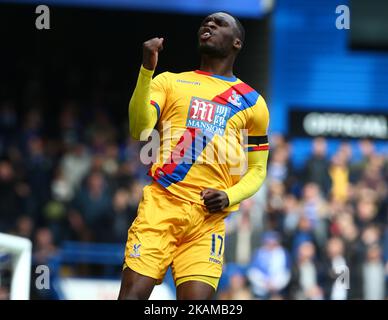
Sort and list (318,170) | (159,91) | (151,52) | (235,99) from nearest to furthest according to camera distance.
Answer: (151,52) → (159,91) → (235,99) → (318,170)

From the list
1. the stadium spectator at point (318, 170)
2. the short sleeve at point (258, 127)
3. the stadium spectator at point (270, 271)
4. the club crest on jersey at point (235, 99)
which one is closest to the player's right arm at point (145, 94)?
the club crest on jersey at point (235, 99)

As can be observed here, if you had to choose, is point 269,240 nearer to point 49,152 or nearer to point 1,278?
point 49,152

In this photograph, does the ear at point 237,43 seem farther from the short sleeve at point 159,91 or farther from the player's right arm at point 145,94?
the player's right arm at point 145,94

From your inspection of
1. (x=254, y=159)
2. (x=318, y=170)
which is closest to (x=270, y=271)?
(x=318, y=170)

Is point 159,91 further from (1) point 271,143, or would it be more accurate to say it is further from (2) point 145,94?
(1) point 271,143

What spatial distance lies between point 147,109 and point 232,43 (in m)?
0.85

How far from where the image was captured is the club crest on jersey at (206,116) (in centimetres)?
657

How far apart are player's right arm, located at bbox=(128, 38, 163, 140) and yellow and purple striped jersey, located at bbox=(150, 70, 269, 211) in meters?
0.22

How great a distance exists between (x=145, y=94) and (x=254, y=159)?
3.56ft

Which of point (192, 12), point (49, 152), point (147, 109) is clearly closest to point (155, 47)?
point (147, 109)

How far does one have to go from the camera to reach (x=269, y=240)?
14438mm

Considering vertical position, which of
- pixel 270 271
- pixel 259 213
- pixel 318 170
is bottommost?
pixel 270 271

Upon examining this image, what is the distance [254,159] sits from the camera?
6.89m

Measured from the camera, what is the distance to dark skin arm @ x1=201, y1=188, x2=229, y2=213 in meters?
6.42
